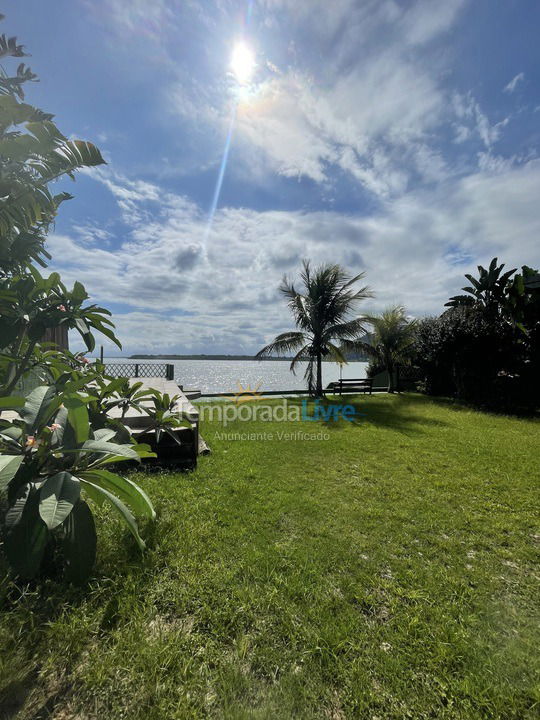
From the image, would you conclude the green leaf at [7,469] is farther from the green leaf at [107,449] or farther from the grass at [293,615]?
the grass at [293,615]

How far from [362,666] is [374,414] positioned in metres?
8.11

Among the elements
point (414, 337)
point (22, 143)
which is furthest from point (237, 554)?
point (414, 337)

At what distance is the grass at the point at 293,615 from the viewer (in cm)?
128

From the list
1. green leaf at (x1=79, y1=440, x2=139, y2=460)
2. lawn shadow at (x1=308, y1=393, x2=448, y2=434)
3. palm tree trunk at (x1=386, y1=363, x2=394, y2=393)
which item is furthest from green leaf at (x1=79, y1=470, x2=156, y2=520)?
palm tree trunk at (x1=386, y1=363, x2=394, y2=393)

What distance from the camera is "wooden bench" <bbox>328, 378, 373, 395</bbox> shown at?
44.6ft

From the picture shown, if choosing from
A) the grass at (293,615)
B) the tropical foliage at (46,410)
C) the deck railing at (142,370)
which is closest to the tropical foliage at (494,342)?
the grass at (293,615)

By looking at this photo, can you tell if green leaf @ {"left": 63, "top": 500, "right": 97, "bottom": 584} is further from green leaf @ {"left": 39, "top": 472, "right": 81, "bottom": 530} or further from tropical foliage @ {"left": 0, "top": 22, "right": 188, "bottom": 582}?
green leaf @ {"left": 39, "top": 472, "right": 81, "bottom": 530}

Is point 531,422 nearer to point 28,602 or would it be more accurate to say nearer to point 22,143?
point 28,602

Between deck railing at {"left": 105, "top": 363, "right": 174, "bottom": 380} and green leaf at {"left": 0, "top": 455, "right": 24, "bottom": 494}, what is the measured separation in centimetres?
1286

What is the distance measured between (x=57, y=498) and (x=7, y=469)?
0.27 meters

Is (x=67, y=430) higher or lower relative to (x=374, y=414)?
higher

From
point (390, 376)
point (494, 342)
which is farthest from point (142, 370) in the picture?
point (494, 342)

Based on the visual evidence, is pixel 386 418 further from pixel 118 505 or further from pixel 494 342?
pixel 118 505

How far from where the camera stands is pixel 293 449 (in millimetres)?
5387
